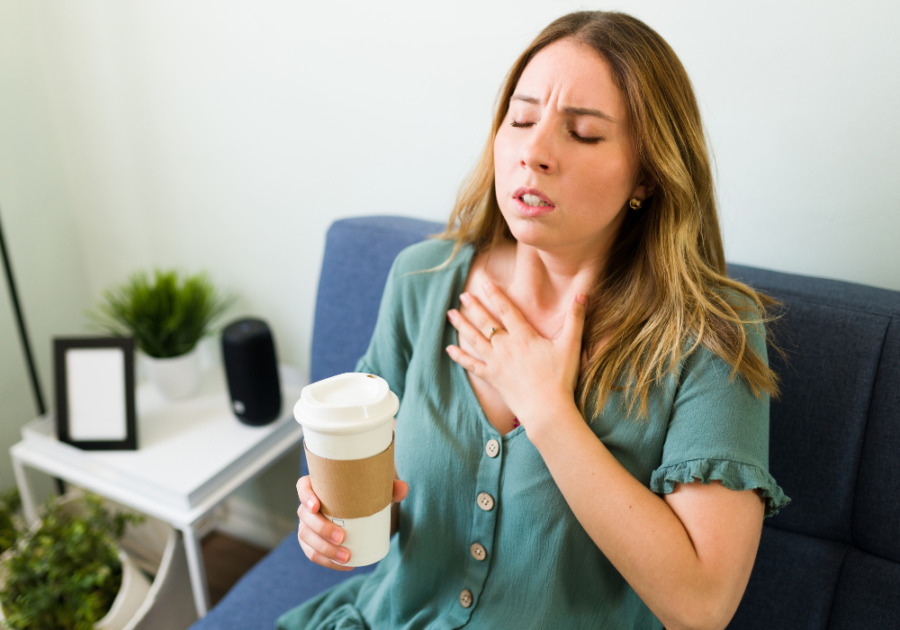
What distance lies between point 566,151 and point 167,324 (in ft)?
3.98

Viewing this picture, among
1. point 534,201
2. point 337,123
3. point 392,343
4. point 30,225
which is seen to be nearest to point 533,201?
point 534,201

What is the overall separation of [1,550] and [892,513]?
2.02 meters

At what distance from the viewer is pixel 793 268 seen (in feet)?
3.94

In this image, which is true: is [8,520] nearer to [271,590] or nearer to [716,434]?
[271,590]

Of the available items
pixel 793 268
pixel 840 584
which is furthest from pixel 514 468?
pixel 793 268

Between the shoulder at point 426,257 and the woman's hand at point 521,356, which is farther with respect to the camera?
the shoulder at point 426,257

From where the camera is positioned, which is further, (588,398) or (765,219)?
(765,219)

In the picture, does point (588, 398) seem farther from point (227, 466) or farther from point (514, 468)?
point (227, 466)

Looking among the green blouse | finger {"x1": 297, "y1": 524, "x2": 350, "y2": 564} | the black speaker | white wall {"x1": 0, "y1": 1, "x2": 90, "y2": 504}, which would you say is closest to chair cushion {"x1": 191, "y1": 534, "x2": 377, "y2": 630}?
the green blouse

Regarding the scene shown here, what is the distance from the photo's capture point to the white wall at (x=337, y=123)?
1098 mm

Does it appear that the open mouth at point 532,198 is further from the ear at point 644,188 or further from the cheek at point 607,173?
the ear at point 644,188

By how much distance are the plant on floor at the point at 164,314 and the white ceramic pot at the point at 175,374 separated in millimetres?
20

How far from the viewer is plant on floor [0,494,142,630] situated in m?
1.23

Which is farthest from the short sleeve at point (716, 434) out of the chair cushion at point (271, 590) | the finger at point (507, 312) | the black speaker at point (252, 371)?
the black speaker at point (252, 371)
